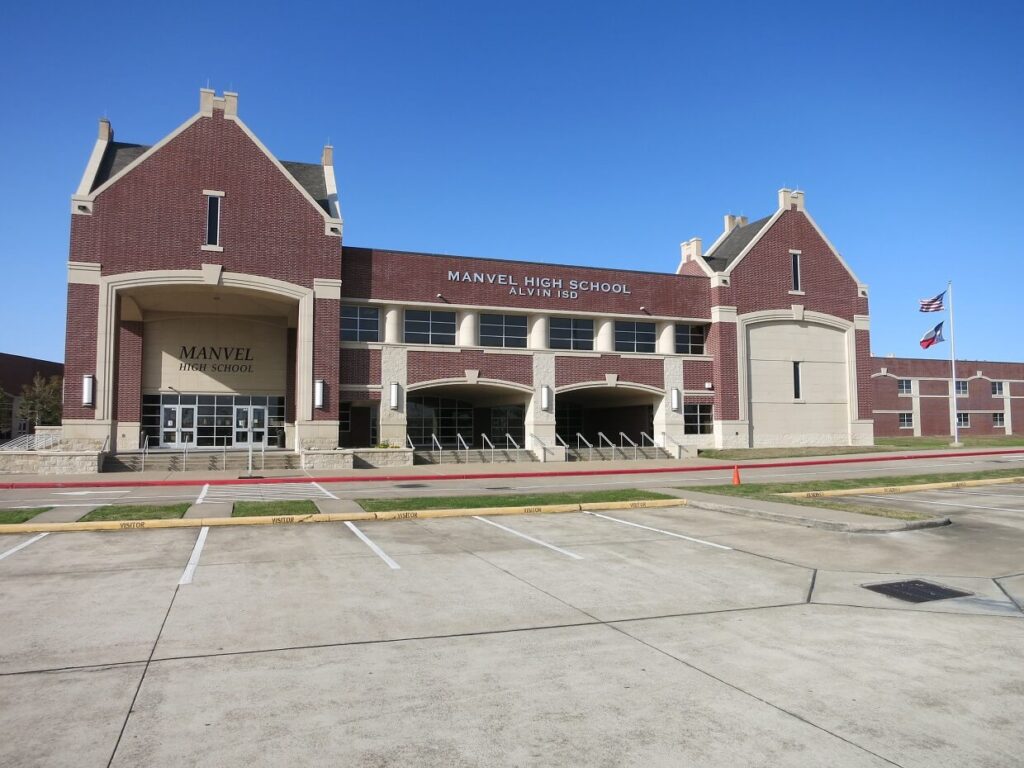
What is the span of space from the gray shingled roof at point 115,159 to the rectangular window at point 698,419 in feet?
98.4

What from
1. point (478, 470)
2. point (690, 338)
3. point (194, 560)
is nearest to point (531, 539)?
point (194, 560)

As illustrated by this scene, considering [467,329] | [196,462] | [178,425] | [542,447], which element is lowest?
[196,462]

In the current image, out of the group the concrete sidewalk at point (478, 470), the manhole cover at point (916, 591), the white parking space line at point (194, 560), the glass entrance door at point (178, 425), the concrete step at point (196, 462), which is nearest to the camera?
the manhole cover at point (916, 591)

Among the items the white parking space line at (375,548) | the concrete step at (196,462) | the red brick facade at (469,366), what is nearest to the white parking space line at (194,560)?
the white parking space line at (375,548)

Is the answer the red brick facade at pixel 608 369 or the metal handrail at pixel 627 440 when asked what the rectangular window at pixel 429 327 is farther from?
the metal handrail at pixel 627 440

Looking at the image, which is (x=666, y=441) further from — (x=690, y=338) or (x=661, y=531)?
(x=661, y=531)

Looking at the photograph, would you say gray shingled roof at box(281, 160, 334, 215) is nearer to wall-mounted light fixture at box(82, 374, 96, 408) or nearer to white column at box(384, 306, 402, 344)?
white column at box(384, 306, 402, 344)

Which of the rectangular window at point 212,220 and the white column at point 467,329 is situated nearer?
the rectangular window at point 212,220

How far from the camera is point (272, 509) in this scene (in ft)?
47.9

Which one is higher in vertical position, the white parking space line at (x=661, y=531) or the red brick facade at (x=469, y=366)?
the red brick facade at (x=469, y=366)

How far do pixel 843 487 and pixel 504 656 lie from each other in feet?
54.1

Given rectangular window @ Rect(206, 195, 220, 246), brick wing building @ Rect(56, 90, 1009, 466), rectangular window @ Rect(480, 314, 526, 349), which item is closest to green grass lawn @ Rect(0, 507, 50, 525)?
brick wing building @ Rect(56, 90, 1009, 466)

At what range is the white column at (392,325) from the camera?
35.2m

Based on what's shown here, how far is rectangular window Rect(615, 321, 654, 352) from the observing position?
39.9 metres
